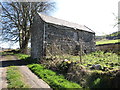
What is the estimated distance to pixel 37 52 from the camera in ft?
48.9

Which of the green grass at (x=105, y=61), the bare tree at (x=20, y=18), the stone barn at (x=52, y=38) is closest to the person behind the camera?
the green grass at (x=105, y=61)

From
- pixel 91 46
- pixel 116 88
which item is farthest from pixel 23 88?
pixel 91 46

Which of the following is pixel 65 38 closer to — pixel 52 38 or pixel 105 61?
pixel 52 38

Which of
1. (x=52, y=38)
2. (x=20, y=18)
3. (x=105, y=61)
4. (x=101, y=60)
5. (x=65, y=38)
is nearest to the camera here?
(x=105, y=61)

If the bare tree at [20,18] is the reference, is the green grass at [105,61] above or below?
below

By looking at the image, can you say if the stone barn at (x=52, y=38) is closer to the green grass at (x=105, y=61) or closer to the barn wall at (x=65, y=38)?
the barn wall at (x=65, y=38)

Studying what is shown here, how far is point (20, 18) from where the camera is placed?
2245 centimetres

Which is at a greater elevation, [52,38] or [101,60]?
[52,38]

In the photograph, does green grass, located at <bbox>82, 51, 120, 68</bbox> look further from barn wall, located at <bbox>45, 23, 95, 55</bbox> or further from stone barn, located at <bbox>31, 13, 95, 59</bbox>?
barn wall, located at <bbox>45, 23, 95, 55</bbox>

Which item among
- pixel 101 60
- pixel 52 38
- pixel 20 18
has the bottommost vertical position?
pixel 101 60

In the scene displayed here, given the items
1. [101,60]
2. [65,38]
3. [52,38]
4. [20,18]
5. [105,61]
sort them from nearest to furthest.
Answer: [105,61]
[101,60]
[52,38]
[65,38]
[20,18]

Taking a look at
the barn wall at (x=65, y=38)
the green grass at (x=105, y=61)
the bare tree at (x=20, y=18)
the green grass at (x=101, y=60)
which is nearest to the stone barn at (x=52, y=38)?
the barn wall at (x=65, y=38)

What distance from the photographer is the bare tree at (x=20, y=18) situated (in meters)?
21.1

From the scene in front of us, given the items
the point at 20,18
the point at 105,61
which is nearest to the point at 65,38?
the point at 105,61
